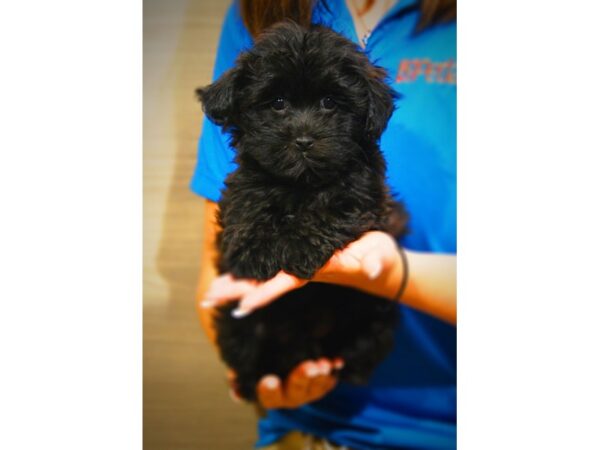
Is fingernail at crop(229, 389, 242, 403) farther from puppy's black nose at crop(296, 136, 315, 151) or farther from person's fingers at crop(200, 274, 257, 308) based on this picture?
puppy's black nose at crop(296, 136, 315, 151)

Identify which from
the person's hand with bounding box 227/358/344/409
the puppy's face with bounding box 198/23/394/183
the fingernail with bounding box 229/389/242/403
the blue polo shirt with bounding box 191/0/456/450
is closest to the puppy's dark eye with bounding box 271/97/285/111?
the puppy's face with bounding box 198/23/394/183

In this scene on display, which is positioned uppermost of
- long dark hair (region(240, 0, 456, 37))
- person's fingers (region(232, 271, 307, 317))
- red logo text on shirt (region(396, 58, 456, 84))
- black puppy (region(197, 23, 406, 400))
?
long dark hair (region(240, 0, 456, 37))

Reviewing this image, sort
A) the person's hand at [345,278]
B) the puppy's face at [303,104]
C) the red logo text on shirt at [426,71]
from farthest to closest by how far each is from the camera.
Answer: the red logo text on shirt at [426,71] → the person's hand at [345,278] → the puppy's face at [303,104]

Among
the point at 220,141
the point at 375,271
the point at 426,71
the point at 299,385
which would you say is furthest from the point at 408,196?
the point at 299,385

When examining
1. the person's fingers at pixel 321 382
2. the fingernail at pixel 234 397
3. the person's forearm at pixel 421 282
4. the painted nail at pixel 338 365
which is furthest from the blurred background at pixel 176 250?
the person's forearm at pixel 421 282

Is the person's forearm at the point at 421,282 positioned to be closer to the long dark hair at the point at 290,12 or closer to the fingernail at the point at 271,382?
the fingernail at the point at 271,382
